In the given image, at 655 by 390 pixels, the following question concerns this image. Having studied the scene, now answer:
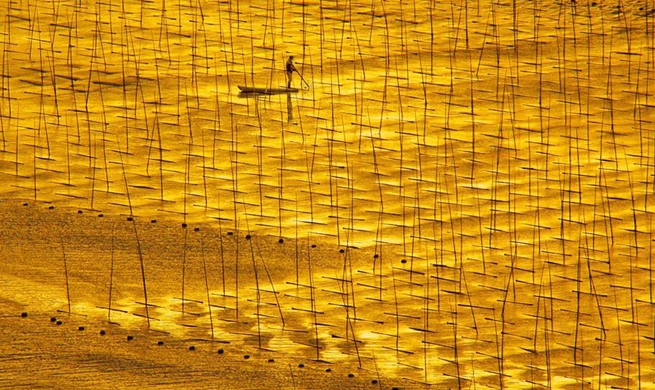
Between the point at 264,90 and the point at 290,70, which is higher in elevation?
the point at 290,70

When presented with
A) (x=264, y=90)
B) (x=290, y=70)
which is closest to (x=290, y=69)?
(x=290, y=70)

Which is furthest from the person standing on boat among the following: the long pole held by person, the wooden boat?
the wooden boat

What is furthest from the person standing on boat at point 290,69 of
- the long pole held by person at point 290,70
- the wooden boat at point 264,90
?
the wooden boat at point 264,90

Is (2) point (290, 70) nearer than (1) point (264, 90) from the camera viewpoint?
Yes

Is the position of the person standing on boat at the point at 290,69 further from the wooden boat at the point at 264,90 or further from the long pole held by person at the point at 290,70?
the wooden boat at the point at 264,90

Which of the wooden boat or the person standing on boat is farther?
the wooden boat

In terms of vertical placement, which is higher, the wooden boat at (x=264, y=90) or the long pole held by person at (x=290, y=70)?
the long pole held by person at (x=290, y=70)

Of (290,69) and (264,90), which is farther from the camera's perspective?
(264,90)

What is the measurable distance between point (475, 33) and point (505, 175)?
1987 millimetres

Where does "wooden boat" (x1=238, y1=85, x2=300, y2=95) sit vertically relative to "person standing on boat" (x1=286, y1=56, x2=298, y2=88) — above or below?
below

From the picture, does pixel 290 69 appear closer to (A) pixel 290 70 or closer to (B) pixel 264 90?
(A) pixel 290 70

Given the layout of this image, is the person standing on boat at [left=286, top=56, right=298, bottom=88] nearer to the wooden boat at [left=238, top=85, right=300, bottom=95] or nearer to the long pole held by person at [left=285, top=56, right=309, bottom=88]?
the long pole held by person at [left=285, top=56, right=309, bottom=88]

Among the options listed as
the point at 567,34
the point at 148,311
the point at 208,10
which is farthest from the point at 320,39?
the point at 148,311

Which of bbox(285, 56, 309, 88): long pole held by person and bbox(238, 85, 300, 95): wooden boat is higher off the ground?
bbox(285, 56, 309, 88): long pole held by person
